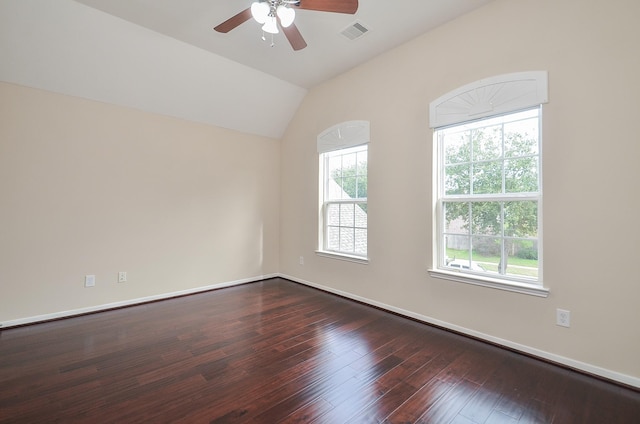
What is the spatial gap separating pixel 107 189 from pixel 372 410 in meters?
3.59

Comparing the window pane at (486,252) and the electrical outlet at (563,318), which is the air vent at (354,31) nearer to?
the window pane at (486,252)

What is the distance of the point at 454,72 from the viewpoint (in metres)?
2.75

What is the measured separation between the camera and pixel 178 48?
316 cm

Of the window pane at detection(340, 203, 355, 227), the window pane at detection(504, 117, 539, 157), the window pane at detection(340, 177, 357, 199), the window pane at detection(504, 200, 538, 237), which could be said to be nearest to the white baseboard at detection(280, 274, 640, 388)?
the window pane at detection(504, 200, 538, 237)

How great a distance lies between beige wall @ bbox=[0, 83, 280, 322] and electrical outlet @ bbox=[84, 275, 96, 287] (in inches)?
1.8

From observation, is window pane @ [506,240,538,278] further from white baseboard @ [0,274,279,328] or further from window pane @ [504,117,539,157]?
white baseboard @ [0,274,279,328]

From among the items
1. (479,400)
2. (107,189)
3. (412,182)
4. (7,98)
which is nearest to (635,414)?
(479,400)

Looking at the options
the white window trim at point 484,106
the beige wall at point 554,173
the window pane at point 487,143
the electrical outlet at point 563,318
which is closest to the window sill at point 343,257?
the beige wall at point 554,173

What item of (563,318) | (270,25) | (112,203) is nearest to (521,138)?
(563,318)

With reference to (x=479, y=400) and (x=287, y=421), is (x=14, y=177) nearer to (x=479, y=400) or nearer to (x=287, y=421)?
(x=287, y=421)

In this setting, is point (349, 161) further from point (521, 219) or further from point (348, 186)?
point (521, 219)

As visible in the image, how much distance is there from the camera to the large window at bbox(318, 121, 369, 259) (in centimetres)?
373

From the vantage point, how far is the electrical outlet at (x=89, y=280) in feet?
10.3

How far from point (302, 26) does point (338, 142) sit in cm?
149
